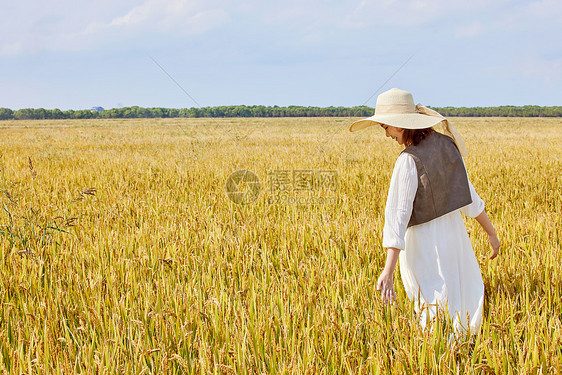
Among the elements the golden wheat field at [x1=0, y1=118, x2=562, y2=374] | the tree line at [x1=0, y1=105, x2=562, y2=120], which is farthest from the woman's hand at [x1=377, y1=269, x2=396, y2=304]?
the tree line at [x1=0, y1=105, x2=562, y2=120]

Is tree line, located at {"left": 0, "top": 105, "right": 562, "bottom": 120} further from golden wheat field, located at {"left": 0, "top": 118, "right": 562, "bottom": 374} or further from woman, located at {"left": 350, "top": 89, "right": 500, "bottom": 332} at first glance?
woman, located at {"left": 350, "top": 89, "right": 500, "bottom": 332}

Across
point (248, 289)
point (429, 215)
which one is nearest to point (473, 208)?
point (429, 215)

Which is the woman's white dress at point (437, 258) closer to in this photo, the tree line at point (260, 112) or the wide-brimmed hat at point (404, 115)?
the wide-brimmed hat at point (404, 115)

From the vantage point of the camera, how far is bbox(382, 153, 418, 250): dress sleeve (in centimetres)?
189

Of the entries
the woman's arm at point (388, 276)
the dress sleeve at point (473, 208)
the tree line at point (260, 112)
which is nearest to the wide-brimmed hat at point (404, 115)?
the dress sleeve at point (473, 208)

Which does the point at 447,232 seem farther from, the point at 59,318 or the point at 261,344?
the point at 59,318

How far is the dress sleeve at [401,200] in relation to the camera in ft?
6.20

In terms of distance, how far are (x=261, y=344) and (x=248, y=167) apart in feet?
19.2

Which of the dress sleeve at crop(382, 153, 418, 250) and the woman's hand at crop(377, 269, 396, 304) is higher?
the dress sleeve at crop(382, 153, 418, 250)

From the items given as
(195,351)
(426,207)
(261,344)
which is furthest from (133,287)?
(426,207)

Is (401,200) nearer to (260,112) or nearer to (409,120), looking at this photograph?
(409,120)

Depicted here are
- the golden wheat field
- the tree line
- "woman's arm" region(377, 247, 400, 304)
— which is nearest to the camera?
the golden wheat field

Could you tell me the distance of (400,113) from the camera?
1978 millimetres

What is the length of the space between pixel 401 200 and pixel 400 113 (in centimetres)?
45
